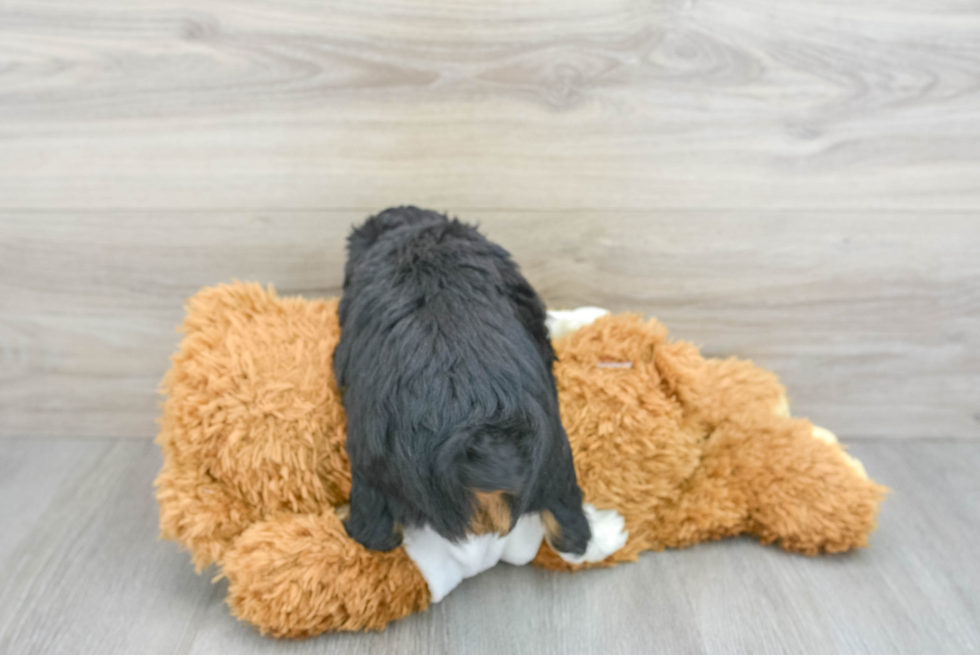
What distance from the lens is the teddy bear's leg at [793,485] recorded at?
28.2 inches

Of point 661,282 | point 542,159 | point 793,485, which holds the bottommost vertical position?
point 793,485

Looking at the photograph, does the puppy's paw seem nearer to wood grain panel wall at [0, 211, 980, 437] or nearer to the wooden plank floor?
the wooden plank floor

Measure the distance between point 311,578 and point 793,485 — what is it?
1.72 ft

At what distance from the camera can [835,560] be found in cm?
75

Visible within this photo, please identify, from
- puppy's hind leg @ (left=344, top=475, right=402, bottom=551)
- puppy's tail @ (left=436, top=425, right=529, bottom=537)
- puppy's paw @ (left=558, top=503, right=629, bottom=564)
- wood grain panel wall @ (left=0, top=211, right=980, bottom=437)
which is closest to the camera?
puppy's tail @ (left=436, top=425, right=529, bottom=537)

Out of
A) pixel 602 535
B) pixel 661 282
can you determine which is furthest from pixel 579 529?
pixel 661 282

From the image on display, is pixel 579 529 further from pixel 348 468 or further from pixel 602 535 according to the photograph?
pixel 348 468

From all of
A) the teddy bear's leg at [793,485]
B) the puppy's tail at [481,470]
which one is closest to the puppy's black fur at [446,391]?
the puppy's tail at [481,470]

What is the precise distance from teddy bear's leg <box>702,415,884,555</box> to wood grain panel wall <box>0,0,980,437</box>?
0.68ft

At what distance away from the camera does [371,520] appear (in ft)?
1.97

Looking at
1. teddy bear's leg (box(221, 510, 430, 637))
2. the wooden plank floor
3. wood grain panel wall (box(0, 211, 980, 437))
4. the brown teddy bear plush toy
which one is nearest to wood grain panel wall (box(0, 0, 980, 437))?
wood grain panel wall (box(0, 211, 980, 437))

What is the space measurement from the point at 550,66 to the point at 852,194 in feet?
1.41

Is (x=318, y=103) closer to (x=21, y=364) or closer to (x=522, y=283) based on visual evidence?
(x=522, y=283)

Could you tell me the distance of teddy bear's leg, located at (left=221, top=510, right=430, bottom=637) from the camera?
0.62 metres
